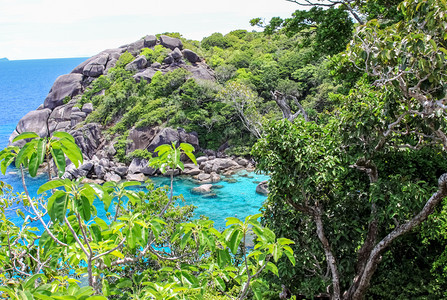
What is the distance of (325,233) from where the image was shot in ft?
22.3

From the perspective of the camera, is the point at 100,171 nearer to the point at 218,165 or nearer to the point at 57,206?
the point at 218,165

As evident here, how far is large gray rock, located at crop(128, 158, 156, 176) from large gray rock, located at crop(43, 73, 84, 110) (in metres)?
16.1

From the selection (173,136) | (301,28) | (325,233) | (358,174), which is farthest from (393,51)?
(173,136)

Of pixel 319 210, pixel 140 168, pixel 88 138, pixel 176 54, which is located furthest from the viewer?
pixel 176 54

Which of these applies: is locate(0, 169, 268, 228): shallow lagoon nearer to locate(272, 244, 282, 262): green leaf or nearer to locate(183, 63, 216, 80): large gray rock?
locate(183, 63, 216, 80): large gray rock

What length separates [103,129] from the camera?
107ft

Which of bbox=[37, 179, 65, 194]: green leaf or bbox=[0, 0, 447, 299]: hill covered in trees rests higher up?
bbox=[37, 179, 65, 194]: green leaf

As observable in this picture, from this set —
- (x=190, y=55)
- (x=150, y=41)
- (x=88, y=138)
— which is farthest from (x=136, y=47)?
(x=88, y=138)

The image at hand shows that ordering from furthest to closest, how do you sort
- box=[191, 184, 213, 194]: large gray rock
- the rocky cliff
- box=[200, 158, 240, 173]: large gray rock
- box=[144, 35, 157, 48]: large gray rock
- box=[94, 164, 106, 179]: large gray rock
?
box=[144, 35, 157, 48]: large gray rock, the rocky cliff, box=[200, 158, 240, 173]: large gray rock, box=[94, 164, 106, 179]: large gray rock, box=[191, 184, 213, 194]: large gray rock

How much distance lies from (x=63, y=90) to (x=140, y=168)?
18.0m

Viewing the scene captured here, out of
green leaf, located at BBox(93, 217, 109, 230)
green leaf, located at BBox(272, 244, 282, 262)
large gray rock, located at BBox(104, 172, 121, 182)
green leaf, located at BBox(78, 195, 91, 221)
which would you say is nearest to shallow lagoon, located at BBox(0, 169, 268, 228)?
large gray rock, located at BBox(104, 172, 121, 182)

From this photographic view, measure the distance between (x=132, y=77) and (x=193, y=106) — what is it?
898 cm

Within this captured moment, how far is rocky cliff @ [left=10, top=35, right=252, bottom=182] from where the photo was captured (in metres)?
26.3

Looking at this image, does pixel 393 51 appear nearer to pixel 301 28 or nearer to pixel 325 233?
pixel 325 233
